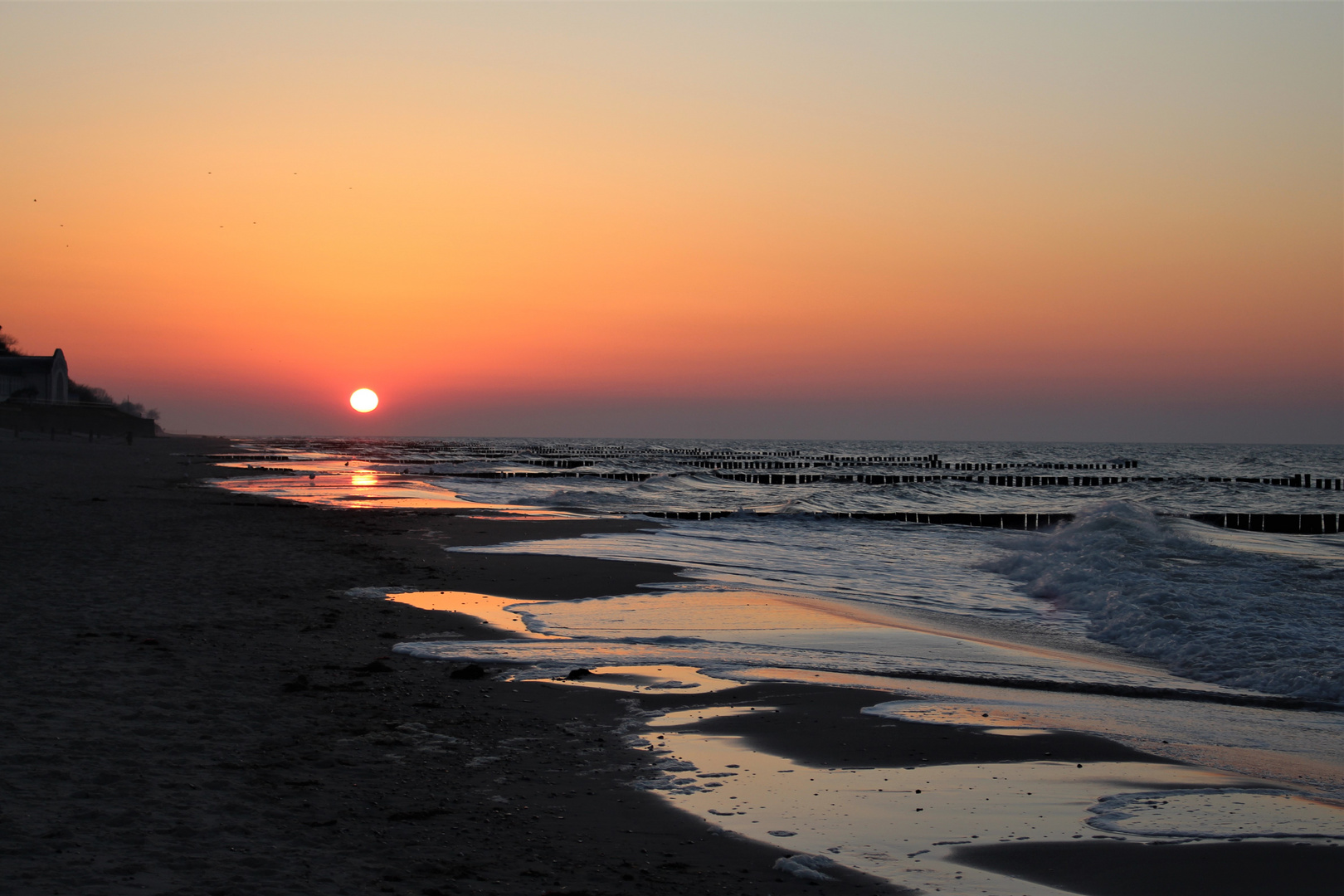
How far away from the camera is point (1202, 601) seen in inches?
497

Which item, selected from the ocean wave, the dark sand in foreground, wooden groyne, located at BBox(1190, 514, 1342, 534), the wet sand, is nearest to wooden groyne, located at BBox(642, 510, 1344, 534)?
wooden groyne, located at BBox(1190, 514, 1342, 534)

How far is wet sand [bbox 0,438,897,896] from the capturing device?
3.74 meters

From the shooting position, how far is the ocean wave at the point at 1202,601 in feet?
29.6

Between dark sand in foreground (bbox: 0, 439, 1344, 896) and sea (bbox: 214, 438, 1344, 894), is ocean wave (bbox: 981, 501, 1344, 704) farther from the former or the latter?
dark sand in foreground (bbox: 0, 439, 1344, 896)

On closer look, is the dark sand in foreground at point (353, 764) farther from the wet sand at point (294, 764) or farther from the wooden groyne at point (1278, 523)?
the wooden groyne at point (1278, 523)

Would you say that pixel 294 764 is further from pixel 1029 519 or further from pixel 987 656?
pixel 1029 519

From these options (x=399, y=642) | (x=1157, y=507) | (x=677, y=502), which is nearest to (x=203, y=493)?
(x=677, y=502)

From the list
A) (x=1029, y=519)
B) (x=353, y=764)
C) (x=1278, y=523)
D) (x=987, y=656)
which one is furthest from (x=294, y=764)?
(x=1278, y=523)

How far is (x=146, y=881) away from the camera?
345 cm

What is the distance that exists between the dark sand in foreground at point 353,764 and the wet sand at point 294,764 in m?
0.02

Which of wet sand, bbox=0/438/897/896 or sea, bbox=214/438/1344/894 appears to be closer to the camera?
wet sand, bbox=0/438/897/896

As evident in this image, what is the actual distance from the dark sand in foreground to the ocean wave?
414 cm

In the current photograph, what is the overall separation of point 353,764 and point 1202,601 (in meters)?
11.7

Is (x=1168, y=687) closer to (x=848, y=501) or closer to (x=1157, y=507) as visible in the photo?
(x=848, y=501)
